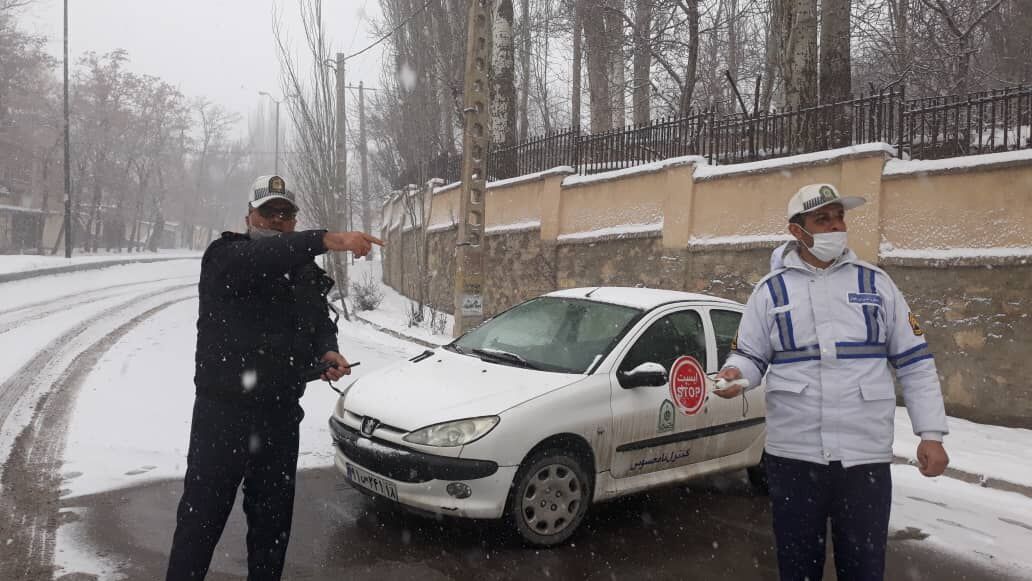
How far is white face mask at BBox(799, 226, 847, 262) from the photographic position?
2891mm

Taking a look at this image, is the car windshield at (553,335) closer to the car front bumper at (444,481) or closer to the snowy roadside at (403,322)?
the car front bumper at (444,481)

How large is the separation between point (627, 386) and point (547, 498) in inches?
31.9

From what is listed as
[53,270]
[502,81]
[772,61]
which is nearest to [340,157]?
[502,81]

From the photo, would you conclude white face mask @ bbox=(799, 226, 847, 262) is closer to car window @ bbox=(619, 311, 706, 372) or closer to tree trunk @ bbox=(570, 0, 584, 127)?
car window @ bbox=(619, 311, 706, 372)

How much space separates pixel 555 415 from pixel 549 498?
0.47 m

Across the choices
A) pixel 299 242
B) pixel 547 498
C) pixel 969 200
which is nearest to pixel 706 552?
pixel 547 498

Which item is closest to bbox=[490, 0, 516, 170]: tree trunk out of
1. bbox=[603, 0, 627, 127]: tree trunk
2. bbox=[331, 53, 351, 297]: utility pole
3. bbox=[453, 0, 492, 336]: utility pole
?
bbox=[603, 0, 627, 127]: tree trunk

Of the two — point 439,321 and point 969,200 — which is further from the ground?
point 969,200

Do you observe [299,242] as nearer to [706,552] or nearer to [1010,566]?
[706,552]

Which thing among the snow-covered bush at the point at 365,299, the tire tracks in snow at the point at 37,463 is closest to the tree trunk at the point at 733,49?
the snow-covered bush at the point at 365,299

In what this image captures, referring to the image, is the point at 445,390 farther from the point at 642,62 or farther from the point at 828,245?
the point at 642,62

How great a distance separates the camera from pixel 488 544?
14.0ft

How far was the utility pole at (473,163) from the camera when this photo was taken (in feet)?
34.8

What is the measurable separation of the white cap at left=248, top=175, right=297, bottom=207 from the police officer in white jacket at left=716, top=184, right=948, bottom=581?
190cm
